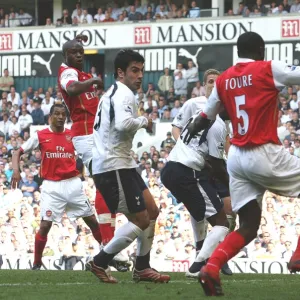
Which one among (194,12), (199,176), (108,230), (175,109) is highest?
(194,12)

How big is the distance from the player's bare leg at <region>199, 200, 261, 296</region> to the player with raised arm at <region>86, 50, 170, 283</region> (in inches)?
57.4

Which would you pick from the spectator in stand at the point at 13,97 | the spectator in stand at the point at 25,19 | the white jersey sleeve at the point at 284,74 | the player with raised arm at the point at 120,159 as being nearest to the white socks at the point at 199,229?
the player with raised arm at the point at 120,159

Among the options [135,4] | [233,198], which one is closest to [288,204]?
[233,198]

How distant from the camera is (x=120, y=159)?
1042cm

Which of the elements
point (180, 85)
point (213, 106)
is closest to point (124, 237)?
point (213, 106)

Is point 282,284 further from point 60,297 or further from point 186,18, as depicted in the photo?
point 186,18

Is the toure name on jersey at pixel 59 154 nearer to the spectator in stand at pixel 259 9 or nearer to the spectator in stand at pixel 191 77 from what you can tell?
the spectator in stand at pixel 191 77

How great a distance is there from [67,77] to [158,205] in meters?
9.15

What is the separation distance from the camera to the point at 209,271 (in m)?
8.88

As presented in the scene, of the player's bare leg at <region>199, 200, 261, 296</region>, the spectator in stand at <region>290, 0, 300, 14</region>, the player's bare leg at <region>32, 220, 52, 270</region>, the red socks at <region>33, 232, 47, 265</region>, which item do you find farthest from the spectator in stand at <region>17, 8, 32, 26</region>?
the player's bare leg at <region>199, 200, 261, 296</region>

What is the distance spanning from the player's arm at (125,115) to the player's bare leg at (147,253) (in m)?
0.78

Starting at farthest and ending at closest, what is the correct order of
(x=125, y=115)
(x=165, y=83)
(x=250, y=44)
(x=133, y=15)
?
(x=133, y=15) → (x=165, y=83) → (x=125, y=115) → (x=250, y=44)

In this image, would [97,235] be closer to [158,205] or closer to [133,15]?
[158,205]

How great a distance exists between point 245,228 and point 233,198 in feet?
1.03
